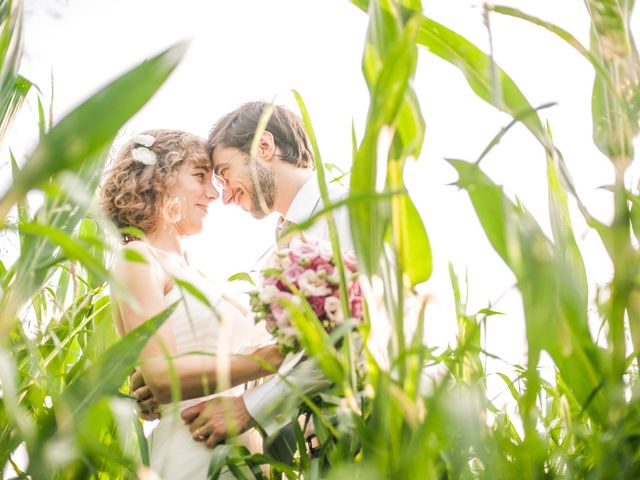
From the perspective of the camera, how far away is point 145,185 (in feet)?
5.52

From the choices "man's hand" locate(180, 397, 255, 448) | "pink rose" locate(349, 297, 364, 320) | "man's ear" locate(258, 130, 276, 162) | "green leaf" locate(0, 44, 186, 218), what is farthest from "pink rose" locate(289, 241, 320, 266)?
"man's ear" locate(258, 130, 276, 162)

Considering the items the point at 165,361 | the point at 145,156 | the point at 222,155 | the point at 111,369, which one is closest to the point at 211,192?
the point at 222,155

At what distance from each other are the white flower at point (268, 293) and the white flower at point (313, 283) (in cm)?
4

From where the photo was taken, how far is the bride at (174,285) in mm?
1247

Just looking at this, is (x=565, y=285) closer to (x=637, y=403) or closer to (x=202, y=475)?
(x=637, y=403)

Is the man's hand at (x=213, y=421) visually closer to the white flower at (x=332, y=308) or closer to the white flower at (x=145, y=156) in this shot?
the white flower at (x=332, y=308)

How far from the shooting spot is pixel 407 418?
439 mm

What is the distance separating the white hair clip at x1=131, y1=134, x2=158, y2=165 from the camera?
1703 millimetres

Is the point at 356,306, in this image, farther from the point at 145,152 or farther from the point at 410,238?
the point at 145,152

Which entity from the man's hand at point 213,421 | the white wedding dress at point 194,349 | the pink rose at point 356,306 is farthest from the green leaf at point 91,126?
the man's hand at point 213,421

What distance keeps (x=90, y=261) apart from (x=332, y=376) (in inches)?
8.0

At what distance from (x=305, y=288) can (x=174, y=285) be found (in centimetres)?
67

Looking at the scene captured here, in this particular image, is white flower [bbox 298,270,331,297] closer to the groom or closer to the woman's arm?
the woman's arm

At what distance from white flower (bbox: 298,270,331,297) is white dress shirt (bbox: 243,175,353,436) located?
0.27 feet
